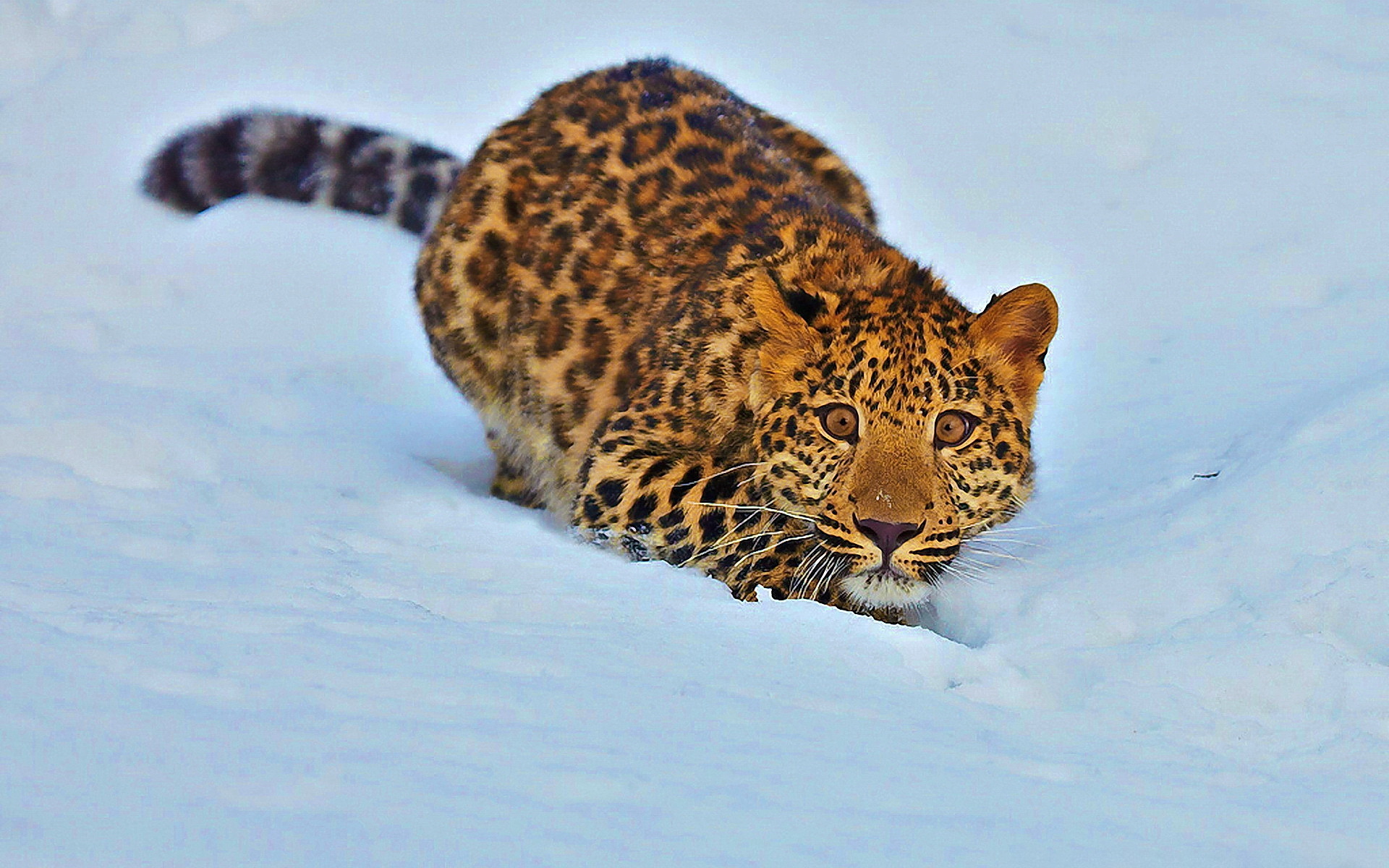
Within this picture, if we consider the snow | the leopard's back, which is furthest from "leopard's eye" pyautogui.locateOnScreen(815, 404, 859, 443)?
the snow

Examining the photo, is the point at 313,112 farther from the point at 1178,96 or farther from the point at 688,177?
the point at 1178,96

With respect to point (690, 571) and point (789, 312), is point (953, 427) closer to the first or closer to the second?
point (789, 312)

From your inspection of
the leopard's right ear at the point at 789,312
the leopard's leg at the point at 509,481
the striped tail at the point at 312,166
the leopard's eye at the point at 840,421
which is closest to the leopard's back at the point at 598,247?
the leopard's leg at the point at 509,481

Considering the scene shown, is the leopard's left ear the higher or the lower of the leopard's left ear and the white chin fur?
the higher

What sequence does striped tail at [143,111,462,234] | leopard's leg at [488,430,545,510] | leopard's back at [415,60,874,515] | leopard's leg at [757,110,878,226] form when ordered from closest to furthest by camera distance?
leopard's back at [415,60,874,515]
leopard's leg at [488,430,545,510]
leopard's leg at [757,110,878,226]
striped tail at [143,111,462,234]

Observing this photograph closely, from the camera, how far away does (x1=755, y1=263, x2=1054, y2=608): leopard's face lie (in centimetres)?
432

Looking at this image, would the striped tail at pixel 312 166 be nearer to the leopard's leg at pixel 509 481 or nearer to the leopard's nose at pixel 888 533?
the leopard's leg at pixel 509 481

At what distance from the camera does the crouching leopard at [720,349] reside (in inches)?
176

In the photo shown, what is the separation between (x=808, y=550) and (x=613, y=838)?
7.42 ft

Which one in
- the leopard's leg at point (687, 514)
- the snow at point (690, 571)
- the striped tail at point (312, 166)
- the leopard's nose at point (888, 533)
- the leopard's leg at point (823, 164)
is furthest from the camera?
the striped tail at point (312, 166)

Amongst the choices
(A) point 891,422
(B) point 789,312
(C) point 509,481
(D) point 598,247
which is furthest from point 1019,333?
(C) point 509,481

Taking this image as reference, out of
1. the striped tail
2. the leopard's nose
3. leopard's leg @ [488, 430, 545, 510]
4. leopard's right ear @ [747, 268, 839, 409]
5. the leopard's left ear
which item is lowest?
the leopard's nose

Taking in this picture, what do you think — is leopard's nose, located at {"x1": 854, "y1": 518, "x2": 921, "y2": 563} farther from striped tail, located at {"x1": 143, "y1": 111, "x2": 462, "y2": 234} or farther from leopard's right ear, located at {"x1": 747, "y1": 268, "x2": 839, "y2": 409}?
striped tail, located at {"x1": 143, "y1": 111, "x2": 462, "y2": 234}

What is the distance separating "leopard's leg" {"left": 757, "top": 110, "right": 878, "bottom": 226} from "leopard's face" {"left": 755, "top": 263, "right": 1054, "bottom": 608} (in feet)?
6.51
